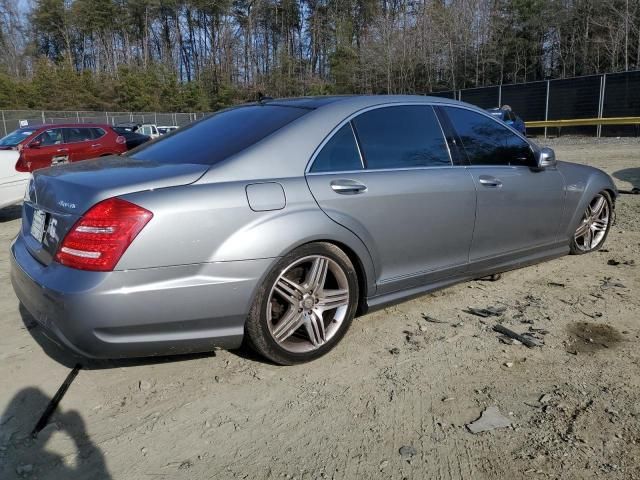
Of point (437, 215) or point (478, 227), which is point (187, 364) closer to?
point (437, 215)

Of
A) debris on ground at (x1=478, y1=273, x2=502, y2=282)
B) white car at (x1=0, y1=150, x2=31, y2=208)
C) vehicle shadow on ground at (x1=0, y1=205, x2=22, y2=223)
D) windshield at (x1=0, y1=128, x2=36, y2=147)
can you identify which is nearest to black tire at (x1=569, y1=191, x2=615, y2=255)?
debris on ground at (x1=478, y1=273, x2=502, y2=282)

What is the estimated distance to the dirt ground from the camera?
2.21 meters

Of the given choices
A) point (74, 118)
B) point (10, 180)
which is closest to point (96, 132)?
point (10, 180)

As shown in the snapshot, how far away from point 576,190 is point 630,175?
20.2ft

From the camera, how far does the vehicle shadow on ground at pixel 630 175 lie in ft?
29.7

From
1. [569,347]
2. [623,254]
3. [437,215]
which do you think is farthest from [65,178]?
[623,254]

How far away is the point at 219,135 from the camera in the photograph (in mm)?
3229

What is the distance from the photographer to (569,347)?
10.5 feet

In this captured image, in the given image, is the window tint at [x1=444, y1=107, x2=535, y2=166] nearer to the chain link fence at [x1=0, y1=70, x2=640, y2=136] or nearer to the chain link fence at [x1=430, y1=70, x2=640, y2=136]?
the chain link fence at [x1=0, y1=70, x2=640, y2=136]

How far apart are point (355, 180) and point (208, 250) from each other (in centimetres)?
103

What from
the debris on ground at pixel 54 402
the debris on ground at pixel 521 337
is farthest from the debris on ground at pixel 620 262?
the debris on ground at pixel 54 402

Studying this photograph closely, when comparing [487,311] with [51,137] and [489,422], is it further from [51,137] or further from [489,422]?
[51,137]

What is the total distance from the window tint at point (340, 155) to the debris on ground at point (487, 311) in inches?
54.3

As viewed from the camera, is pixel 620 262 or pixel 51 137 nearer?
pixel 620 262
